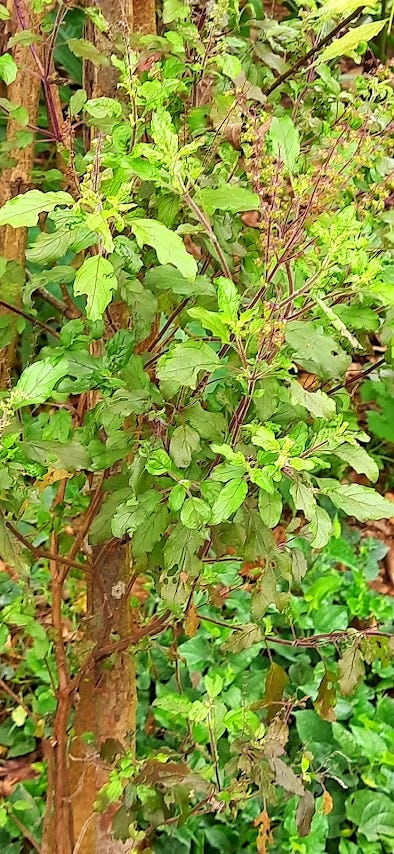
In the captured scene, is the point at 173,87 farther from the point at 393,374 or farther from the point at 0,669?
the point at 0,669

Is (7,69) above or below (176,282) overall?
above

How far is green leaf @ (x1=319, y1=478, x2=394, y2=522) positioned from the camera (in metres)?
0.75

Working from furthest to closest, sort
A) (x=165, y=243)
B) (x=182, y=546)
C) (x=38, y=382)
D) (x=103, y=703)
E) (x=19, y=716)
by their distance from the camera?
(x=19, y=716), (x=103, y=703), (x=182, y=546), (x=38, y=382), (x=165, y=243)

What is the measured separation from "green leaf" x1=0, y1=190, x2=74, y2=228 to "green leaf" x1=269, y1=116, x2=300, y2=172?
202mm

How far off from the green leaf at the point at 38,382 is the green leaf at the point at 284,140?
26 centimetres

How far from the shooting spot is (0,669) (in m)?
1.80

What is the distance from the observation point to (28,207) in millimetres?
624

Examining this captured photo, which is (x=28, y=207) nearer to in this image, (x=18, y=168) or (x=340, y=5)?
(x=340, y=5)

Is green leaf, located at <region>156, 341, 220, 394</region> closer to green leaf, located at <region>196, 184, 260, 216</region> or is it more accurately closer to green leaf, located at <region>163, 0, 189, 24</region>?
green leaf, located at <region>196, 184, 260, 216</region>

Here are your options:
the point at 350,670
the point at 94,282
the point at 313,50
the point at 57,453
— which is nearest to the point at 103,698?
the point at 350,670

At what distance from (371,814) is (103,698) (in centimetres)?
67

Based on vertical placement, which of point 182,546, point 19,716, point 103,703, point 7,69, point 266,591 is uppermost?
point 7,69

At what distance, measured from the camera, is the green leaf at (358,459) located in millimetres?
774

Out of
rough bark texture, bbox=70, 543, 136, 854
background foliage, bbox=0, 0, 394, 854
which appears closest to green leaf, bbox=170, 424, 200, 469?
background foliage, bbox=0, 0, 394, 854
